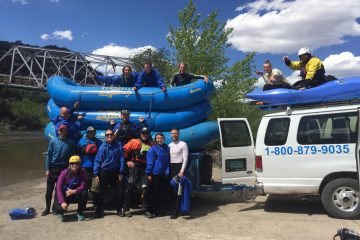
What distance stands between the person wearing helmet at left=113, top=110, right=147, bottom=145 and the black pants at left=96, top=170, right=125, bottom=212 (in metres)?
0.80

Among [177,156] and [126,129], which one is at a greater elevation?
[126,129]

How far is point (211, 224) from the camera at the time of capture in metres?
6.98

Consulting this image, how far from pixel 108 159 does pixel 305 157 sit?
12.2 feet

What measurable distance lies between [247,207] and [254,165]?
102 cm

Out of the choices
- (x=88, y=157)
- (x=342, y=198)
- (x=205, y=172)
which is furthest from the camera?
(x=205, y=172)

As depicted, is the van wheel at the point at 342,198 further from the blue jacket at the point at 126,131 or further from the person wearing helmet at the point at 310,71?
the blue jacket at the point at 126,131

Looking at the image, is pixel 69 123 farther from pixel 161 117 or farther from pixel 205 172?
pixel 205 172

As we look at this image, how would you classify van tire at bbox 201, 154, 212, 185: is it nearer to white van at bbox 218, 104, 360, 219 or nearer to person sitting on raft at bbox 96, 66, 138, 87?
white van at bbox 218, 104, 360, 219

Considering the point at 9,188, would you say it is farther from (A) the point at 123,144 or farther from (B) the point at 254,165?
(B) the point at 254,165

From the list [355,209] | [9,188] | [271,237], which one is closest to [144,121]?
[271,237]

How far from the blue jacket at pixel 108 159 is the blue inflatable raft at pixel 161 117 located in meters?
1.18

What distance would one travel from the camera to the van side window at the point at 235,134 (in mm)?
7891

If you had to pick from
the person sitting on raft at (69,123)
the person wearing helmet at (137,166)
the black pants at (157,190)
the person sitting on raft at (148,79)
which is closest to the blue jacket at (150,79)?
the person sitting on raft at (148,79)

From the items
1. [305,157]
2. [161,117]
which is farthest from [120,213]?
[305,157]
